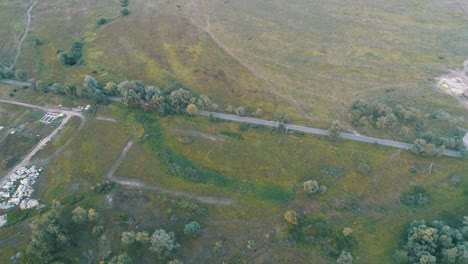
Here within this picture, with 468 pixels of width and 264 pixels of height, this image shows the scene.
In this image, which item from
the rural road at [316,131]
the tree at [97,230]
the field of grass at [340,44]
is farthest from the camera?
the field of grass at [340,44]

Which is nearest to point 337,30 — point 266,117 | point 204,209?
point 266,117

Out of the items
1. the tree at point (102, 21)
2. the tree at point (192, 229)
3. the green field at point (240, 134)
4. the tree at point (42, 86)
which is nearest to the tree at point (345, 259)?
the green field at point (240, 134)

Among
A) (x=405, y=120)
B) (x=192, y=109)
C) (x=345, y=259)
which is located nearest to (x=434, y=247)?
(x=345, y=259)

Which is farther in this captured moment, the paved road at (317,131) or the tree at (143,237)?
the paved road at (317,131)

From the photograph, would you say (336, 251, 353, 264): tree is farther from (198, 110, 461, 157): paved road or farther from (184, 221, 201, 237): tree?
(198, 110, 461, 157): paved road

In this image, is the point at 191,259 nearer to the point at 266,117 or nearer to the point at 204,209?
the point at 204,209

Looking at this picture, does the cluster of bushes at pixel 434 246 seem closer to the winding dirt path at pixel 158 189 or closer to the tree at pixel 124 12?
the winding dirt path at pixel 158 189
